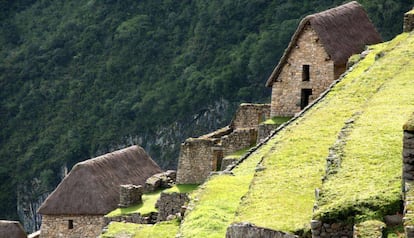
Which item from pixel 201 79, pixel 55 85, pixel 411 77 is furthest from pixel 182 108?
pixel 411 77

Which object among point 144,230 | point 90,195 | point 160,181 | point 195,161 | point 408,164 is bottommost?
point 90,195

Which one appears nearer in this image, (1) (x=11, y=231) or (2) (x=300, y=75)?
(2) (x=300, y=75)

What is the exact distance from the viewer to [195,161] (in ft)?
99.0

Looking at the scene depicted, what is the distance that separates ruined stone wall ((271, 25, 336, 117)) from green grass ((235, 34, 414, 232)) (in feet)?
27.6

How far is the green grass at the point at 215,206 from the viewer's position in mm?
16562

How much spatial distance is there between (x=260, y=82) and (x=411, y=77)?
75.2 m

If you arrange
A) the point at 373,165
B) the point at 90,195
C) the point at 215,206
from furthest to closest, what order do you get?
the point at 90,195 < the point at 215,206 < the point at 373,165

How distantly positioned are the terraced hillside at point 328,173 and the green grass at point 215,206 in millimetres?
12

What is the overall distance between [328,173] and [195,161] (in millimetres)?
16143

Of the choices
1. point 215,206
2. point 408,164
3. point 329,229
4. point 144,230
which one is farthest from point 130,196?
point 408,164

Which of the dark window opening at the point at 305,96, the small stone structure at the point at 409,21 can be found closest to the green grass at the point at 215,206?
the small stone structure at the point at 409,21

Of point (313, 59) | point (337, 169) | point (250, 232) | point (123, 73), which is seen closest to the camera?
point (250, 232)

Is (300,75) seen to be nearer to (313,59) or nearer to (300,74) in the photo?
(300,74)

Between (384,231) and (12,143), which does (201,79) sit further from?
(384,231)
